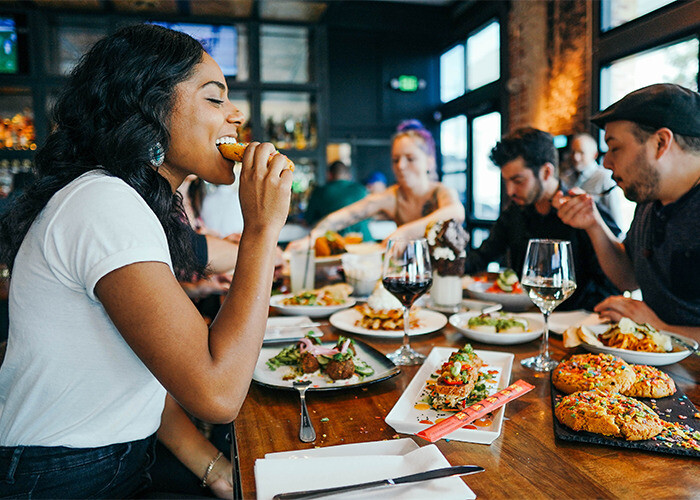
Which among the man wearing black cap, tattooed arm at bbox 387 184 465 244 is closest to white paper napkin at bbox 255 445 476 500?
the man wearing black cap

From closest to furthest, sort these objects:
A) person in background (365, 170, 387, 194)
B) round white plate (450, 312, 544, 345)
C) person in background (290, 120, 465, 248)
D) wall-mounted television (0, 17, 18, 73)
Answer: round white plate (450, 312, 544, 345) < person in background (290, 120, 465, 248) < wall-mounted television (0, 17, 18, 73) < person in background (365, 170, 387, 194)

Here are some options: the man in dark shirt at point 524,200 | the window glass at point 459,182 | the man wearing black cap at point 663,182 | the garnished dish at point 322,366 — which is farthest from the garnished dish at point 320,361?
the window glass at point 459,182

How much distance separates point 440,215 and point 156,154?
221 cm

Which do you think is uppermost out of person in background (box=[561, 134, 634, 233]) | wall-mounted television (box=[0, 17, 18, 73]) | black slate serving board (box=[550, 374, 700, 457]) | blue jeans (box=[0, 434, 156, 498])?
wall-mounted television (box=[0, 17, 18, 73])

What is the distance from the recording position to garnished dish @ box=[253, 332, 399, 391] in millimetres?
1095

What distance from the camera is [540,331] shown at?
4.61ft

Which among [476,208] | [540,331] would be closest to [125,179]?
[540,331]

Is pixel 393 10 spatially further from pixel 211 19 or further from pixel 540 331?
pixel 540 331

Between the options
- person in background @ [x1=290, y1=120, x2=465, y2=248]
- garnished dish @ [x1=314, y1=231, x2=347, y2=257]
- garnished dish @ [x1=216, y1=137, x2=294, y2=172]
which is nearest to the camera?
garnished dish @ [x1=216, y1=137, x2=294, y2=172]

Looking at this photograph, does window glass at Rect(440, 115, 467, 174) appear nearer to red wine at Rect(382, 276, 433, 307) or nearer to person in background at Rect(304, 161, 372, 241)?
person in background at Rect(304, 161, 372, 241)

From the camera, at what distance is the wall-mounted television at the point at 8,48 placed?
5062 mm

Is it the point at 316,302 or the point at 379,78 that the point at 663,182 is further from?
the point at 379,78

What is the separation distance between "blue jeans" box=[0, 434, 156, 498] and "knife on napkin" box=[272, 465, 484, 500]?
20.7 inches

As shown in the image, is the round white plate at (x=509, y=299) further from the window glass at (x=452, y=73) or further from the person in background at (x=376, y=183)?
the window glass at (x=452, y=73)
